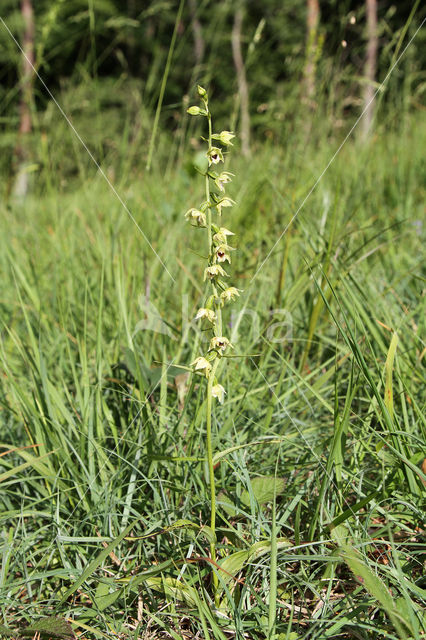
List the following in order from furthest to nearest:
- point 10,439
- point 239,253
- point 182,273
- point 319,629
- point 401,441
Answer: point 239,253
point 182,273
point 10,439
point 401,441
point 319,629

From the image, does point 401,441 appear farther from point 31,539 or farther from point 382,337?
point 31,539

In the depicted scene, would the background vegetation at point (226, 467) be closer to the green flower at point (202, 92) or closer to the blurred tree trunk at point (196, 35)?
the green flower at point (202, 92)

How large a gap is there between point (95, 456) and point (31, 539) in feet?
0.72

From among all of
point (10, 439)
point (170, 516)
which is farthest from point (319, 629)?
point (10, 439)

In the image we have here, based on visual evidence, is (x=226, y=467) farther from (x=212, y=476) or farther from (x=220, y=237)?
(x=220, y=237)

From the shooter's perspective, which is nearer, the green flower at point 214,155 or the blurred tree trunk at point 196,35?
the green flower at point 214,155

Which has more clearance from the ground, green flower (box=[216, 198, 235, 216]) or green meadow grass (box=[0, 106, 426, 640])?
green flower (box=[216, 198, 235, 216])

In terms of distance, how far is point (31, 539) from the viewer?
106cm

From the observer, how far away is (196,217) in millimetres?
878

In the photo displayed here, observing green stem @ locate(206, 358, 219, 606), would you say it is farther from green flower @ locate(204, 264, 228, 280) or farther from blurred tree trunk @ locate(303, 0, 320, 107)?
blurred tree trunk @ locate(303, 0, 320, 107)

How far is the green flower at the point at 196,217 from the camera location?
2.83 ft

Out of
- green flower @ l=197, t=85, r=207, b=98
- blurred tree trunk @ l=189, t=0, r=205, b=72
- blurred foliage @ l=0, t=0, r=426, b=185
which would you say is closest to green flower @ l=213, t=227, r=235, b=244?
green flower @ l=197, t=85, r=207, b=98

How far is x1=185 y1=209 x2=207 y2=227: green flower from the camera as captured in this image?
0.86 metres

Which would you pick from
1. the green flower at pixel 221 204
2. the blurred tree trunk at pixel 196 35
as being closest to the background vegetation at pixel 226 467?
the green flower at pixel 221 204
